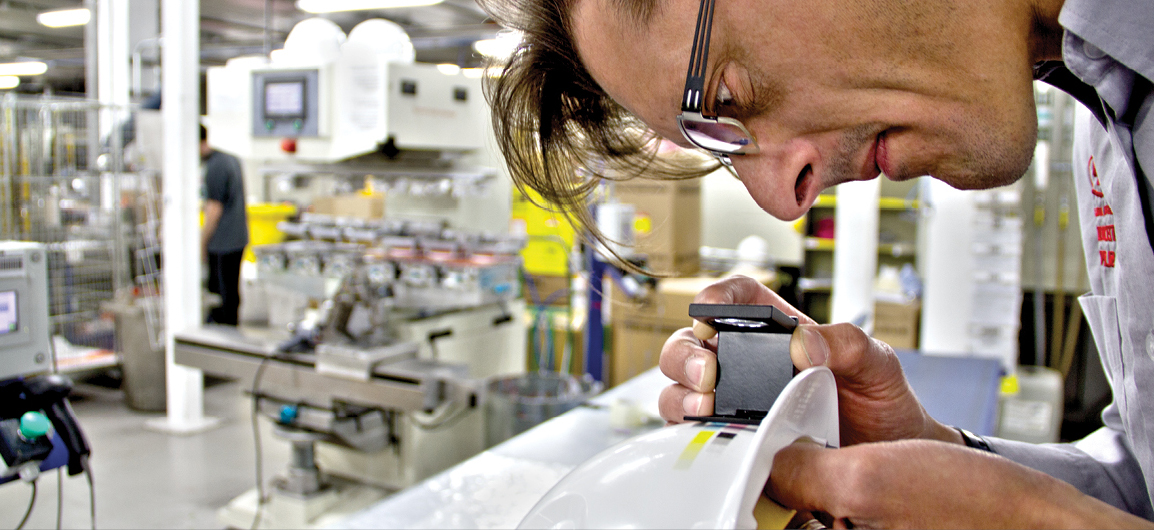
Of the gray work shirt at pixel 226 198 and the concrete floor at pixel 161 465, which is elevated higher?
the gray work shirt at pixel 226 198

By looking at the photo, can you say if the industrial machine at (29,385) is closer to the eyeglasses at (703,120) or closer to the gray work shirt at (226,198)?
the eyeglasses at (703,120)

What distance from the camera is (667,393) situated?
0.78m

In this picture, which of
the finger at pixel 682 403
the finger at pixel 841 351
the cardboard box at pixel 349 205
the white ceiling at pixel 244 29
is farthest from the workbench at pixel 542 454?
the white ceiling at pixel 244 29

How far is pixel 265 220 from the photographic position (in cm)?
681

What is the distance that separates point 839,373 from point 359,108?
2202 millimetres

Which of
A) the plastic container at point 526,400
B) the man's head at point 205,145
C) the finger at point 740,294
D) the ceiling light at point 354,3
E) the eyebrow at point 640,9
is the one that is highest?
the ceiling light at point 354,3

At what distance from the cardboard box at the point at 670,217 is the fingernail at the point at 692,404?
3535 mm

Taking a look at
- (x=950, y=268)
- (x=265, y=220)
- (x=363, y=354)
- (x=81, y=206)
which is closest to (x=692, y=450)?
(x=363, y=354)

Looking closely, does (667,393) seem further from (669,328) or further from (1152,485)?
(669,328)

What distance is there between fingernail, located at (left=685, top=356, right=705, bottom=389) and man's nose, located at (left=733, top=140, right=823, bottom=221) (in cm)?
17

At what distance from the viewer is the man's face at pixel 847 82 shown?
1.94ft

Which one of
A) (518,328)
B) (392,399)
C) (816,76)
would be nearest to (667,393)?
(816,76)

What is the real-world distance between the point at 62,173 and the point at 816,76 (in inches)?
158

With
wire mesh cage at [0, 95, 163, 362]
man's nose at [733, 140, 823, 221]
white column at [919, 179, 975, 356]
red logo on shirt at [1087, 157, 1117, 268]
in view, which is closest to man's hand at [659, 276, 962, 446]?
man's nose at [733, 140, 823, 221]
